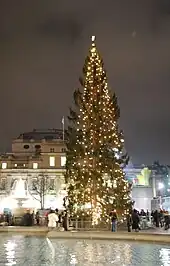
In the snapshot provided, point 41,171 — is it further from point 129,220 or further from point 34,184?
point 129,220

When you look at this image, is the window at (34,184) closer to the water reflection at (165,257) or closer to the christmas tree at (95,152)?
the christmas tree at (95,152)

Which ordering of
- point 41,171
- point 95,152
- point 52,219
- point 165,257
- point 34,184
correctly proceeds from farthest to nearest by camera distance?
1. point 41,171
2. point 34,184
3. point 95,152
4. point 52,219
5. point 165,257

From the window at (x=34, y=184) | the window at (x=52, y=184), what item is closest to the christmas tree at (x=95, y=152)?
the window at (x=34, y=184)

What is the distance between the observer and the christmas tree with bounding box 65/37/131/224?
95.4 feet

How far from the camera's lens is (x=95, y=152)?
97.8 ft

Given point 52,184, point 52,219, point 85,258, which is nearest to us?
point 85,258

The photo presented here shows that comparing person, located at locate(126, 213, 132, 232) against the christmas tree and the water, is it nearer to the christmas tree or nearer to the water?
the christmas tree

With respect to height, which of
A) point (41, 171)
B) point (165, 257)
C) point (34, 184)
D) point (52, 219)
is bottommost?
point (165, 257)

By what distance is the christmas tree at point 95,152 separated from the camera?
29.1m

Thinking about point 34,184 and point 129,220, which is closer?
point 129,220

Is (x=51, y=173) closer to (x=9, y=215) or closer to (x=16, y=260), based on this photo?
(x=9, y=215)

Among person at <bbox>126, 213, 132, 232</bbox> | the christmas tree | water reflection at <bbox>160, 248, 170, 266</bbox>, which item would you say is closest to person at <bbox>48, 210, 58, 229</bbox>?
the christmas tree

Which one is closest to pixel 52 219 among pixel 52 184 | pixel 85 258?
pixel 85 258

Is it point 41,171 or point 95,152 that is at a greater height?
point 41,171
